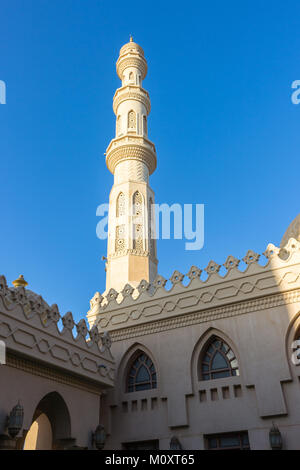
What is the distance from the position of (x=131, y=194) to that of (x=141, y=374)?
6.92 metres

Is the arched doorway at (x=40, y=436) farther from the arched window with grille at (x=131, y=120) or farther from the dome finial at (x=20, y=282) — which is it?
the arched window with grille at (x=131, y=120)

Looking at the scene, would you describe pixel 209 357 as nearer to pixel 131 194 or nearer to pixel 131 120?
pixel 131 194

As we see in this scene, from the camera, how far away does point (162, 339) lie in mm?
11109

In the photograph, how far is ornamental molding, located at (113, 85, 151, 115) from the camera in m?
19.0

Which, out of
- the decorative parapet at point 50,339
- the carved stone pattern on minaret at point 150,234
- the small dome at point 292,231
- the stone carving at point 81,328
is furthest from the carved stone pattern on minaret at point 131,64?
the stone carving at point 81,328

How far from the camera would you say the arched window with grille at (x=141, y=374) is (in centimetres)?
1100

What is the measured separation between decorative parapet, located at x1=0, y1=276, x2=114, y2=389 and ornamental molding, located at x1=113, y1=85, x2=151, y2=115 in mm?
11538

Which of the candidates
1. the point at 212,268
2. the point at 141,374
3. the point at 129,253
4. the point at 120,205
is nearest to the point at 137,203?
the point at 120,205

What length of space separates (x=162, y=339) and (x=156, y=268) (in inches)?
184

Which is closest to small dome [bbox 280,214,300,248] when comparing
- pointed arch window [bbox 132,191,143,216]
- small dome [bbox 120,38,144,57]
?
pointed arch window [bbox 132,191,143,216]

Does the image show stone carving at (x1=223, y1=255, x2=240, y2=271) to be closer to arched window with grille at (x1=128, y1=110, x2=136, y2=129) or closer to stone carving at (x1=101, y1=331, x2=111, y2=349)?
stone carving at (x1=101, y1=331, x2=111, y2=349)

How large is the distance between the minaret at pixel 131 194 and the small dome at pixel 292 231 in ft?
14.5
